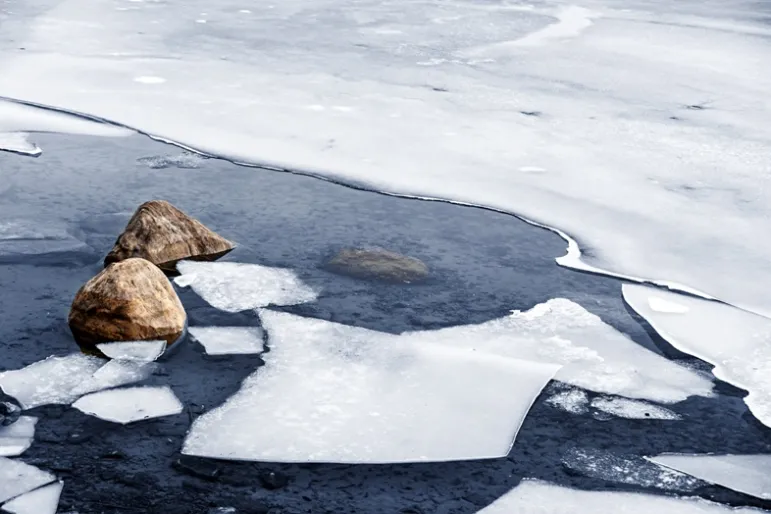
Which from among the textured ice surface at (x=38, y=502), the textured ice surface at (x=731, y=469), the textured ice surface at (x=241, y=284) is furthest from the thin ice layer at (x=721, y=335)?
the textured ice surface at (x=38, y=502)

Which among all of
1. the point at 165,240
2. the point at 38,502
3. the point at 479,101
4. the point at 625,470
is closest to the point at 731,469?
the point at 625,470

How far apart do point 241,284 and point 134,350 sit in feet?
1.62

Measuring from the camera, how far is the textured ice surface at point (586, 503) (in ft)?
6.59

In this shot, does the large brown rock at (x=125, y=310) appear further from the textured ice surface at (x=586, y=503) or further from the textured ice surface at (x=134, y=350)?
the textured ice surface at (x=586, y=503)

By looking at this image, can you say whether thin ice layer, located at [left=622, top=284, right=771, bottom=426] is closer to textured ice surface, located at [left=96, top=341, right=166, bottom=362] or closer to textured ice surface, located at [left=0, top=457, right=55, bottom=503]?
textured ice surface, located at [left=96, top=341, right=166, bottom=362]

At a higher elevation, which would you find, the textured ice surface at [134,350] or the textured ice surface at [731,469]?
the textured ice surface at [134,350]

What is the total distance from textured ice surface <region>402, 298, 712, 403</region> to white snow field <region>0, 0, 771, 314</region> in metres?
0.48

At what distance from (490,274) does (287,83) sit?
2638mm

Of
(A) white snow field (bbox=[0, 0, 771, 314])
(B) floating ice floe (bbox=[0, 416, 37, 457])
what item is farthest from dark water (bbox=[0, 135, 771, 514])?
(A) white snow field (bbox=[0, 0, 771, 314])

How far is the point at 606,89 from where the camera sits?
5723mm

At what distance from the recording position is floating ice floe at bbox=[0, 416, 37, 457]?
2.09m

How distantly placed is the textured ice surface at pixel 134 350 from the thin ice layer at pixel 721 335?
1.36 m

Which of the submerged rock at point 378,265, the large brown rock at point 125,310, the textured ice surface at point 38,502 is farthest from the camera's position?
the submerged rock at point 378,265

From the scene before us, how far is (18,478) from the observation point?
6.54ft
